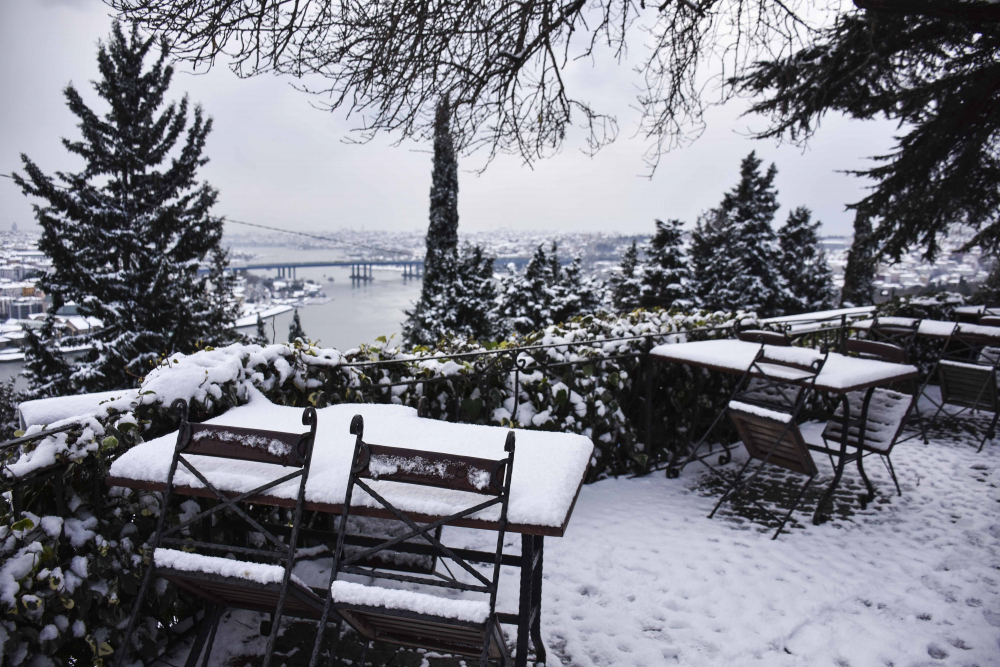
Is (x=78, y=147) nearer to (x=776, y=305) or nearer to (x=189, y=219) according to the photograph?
(x=189, y=219)

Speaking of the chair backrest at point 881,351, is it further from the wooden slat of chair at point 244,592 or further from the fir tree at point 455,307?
the fir tree at point 455,307

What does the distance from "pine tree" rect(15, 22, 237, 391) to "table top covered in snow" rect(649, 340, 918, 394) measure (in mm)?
18798

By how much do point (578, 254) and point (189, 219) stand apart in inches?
761

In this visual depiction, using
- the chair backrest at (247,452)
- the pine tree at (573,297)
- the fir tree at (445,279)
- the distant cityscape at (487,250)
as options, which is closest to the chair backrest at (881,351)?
the chair backrest at (247,452)

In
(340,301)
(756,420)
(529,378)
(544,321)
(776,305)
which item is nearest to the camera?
(756,420)

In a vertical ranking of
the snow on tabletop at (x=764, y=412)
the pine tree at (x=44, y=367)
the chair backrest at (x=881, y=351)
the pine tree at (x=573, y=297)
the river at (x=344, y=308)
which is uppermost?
the chair backrest at (x=881, y=351)

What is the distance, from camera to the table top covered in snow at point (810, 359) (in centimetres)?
383

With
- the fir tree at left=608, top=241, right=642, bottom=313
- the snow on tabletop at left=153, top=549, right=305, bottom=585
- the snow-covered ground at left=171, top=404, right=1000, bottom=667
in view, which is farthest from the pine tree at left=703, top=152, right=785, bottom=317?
the snow on tabletop at left=153, top=549, right=305, bottom=585

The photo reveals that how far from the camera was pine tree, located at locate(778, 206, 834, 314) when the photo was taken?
112 ft

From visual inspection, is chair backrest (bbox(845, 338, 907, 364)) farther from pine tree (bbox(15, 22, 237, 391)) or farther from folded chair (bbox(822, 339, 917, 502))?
pine tree (bbox(15, 22, 237, 391))

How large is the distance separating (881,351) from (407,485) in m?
4.31

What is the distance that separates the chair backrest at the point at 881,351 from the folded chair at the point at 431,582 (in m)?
4.07

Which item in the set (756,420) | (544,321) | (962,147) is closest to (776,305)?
(544,321)

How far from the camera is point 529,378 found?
4402mm
